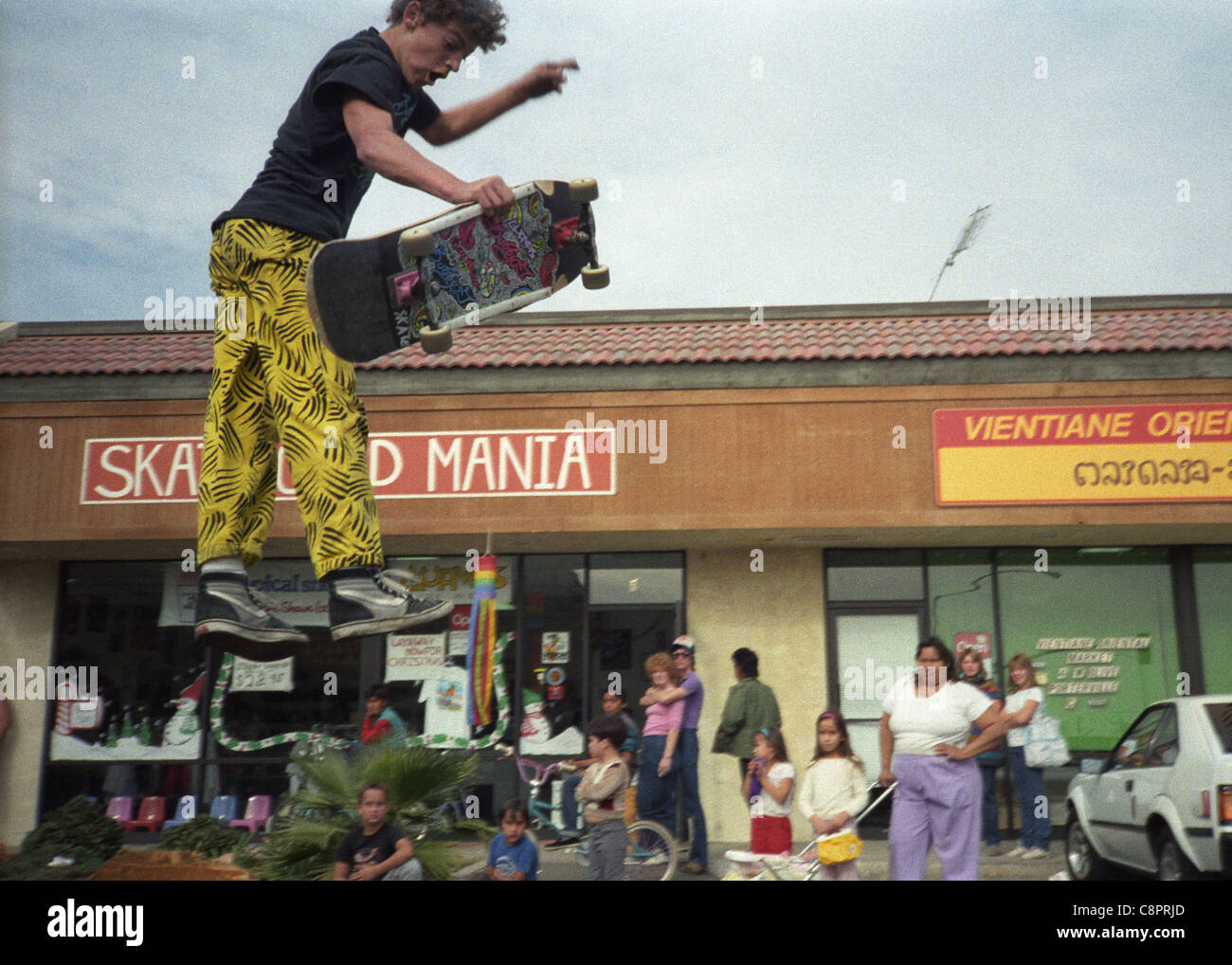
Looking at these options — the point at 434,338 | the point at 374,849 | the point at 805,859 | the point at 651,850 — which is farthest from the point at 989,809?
the point at 434,338

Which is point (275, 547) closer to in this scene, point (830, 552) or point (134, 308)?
point (830, 552)

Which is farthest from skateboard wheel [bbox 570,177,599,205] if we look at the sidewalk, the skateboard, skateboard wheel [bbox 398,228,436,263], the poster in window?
the poster in window

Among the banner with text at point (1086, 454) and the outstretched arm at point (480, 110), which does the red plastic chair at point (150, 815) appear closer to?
the banner with text at point (1086, 454)

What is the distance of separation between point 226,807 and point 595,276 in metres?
10.6

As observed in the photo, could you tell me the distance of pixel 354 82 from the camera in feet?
9.36

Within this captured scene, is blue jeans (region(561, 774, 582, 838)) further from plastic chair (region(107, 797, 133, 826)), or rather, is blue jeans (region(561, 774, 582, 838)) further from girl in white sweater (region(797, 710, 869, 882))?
plastic chair (region(107, 797, 133, 826))

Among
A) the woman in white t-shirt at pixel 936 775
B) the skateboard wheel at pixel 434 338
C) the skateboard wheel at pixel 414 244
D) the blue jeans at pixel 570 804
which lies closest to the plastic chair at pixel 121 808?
the blue jeans at pixel 570 804

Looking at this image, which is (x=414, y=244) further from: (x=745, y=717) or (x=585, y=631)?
(x=585, y=631)

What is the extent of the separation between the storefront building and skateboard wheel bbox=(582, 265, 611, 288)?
7.21m

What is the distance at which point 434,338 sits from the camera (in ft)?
8.96

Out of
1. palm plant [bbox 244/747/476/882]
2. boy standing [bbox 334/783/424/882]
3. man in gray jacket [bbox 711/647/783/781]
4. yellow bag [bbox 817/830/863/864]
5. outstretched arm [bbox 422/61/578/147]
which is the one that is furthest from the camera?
man in gray jacket [bbox 711/647/783/781]

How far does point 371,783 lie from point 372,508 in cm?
459

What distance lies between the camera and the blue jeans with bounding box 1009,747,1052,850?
9.84 m
